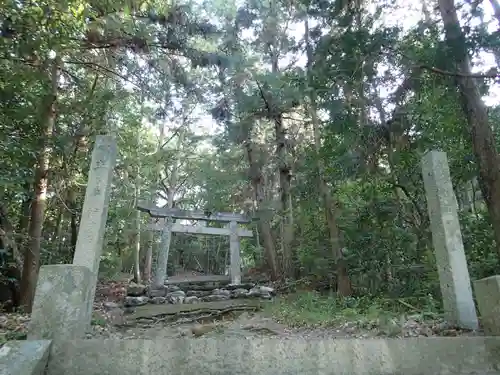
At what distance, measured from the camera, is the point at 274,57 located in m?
12.0

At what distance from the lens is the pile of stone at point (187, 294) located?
355 inches

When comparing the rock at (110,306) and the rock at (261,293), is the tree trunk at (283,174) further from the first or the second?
the rock at (110,306)

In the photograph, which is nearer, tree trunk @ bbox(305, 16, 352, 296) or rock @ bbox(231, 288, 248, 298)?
tree trunk @ bbox(305, 16, 352, 296)

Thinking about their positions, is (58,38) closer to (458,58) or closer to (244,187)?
(458,58)

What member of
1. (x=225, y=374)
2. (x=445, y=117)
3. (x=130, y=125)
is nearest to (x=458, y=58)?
(x=445, y=117)

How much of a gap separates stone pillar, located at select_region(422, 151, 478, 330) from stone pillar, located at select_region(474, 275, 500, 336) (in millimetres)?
365

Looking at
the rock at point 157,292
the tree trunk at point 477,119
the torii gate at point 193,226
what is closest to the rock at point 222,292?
the torii gate at point 193,226

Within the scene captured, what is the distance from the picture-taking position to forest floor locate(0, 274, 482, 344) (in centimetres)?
386

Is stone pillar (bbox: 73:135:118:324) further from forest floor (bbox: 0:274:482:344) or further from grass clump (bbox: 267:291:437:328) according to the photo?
grass clump (bbox: 267:291:437:328)

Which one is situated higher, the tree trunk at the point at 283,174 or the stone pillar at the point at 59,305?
the tree trunk at the point at 283,174

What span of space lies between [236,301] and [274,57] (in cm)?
765

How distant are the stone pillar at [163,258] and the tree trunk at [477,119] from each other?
26.9ft

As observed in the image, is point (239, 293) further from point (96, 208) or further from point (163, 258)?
point (96, 208)

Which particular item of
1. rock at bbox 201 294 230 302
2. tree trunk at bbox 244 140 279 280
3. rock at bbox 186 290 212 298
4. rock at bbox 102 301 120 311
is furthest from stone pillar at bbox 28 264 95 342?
tree trunk at bbox 244 140 279 280
